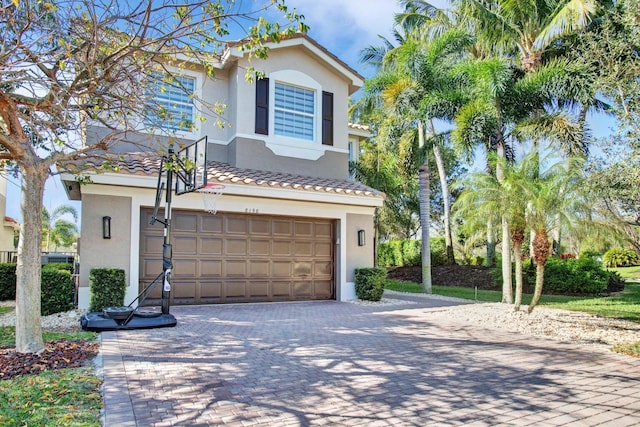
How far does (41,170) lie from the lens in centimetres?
682

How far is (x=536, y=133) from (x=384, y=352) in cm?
1089

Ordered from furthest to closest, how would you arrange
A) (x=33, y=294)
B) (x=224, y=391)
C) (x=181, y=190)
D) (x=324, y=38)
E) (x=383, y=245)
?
(x=383, y=245)
(x=324, y=38)
(x=181, y=190)
(x=33, y=294)
(x=224, y=391)

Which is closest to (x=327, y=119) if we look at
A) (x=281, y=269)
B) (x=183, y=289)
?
(x=281, y=269)

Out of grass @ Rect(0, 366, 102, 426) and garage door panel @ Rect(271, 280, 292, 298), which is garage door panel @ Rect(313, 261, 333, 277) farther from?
grass @ Rect(0, 366, 102, 426)

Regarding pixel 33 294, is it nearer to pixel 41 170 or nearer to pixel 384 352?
pixel 41 170

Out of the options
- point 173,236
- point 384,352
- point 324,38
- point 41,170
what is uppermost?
point 324,38

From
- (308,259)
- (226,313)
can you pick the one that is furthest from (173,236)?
(308,259)

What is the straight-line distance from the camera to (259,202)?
1280 centimetres

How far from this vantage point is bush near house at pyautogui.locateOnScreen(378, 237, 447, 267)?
2506 centimetres

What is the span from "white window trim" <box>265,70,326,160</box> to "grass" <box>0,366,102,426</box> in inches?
381

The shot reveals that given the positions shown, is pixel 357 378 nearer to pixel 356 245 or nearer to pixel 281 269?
pixel 281 269

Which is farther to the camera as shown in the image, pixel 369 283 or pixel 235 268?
pixel 369 283

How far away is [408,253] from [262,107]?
600 inches

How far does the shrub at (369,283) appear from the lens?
13727 millimetres
